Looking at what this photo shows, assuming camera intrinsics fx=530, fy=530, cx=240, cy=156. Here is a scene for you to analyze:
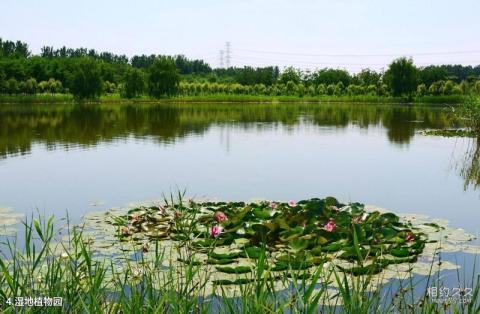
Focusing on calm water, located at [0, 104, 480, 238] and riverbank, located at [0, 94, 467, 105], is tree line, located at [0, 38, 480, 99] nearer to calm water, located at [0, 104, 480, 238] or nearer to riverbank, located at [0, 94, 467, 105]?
riverbank, located at [0, 94, 467, 105]

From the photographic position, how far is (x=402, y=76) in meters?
66.6

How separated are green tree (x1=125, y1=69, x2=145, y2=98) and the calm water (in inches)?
1489

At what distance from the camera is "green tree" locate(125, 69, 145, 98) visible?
61.5 m

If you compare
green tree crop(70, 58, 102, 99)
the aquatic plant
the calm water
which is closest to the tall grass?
the aquatic plant

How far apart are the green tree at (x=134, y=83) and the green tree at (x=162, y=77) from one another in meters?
1.00

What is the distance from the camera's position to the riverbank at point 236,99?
57219 millimetres

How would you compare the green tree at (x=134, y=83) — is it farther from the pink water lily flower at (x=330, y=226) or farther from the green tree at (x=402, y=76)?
the pink water lily flower at (x=330, y=226)

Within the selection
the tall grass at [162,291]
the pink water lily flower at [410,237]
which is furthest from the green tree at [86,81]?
the tall grass at [162,291]

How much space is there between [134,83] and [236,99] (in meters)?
14.1

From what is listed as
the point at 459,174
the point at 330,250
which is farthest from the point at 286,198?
the point at 459,174

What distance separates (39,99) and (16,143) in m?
40.9

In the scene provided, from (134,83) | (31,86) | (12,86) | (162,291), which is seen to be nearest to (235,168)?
(162,291)

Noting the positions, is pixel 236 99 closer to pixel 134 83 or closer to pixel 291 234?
pixel 134 83

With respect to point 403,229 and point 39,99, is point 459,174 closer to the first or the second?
point 403,229
